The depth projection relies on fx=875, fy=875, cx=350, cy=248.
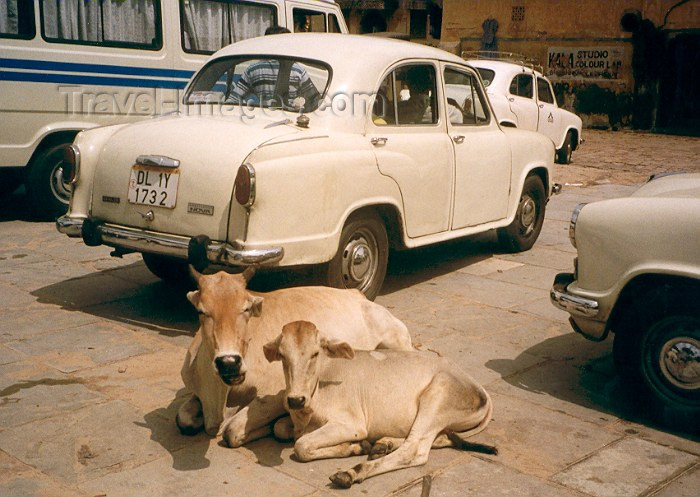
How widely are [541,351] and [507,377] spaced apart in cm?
62

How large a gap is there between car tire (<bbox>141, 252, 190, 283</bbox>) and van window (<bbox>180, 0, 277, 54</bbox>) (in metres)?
3.95

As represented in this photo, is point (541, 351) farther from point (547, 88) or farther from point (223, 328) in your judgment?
point (547, 88)

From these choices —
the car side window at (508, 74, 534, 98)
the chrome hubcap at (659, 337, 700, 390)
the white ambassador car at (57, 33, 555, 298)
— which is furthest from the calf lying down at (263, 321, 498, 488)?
the car side window at (508, 74, 534, 98)

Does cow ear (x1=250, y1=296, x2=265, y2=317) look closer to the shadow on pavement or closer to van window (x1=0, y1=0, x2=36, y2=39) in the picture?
the shadow on pavement

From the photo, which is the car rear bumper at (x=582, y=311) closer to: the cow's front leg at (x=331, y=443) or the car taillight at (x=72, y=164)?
the cow's front leg at (x=331, y=443)

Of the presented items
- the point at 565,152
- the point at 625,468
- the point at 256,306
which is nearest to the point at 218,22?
the point at 256,306

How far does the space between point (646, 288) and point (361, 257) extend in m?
2.30

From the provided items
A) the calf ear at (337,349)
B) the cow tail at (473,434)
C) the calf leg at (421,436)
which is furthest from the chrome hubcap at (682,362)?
the calf ear at (337,349)

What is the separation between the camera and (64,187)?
31.3ft

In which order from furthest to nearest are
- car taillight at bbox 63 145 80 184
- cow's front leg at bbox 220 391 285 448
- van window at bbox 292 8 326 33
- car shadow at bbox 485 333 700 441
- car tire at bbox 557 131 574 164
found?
car tire at bbox 557 131 574 164, van window at bbox 292 8 326 33, car taillight at bbox 63 145 80 184, car shadow at bbox 485 333 700 441, cow's front leg at bbox 220 391 285 448

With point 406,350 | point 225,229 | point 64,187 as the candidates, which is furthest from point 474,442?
point 64,187

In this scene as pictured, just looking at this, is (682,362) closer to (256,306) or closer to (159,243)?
(256,306)

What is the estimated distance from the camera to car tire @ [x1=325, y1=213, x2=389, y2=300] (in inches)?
245

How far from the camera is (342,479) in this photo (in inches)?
149
